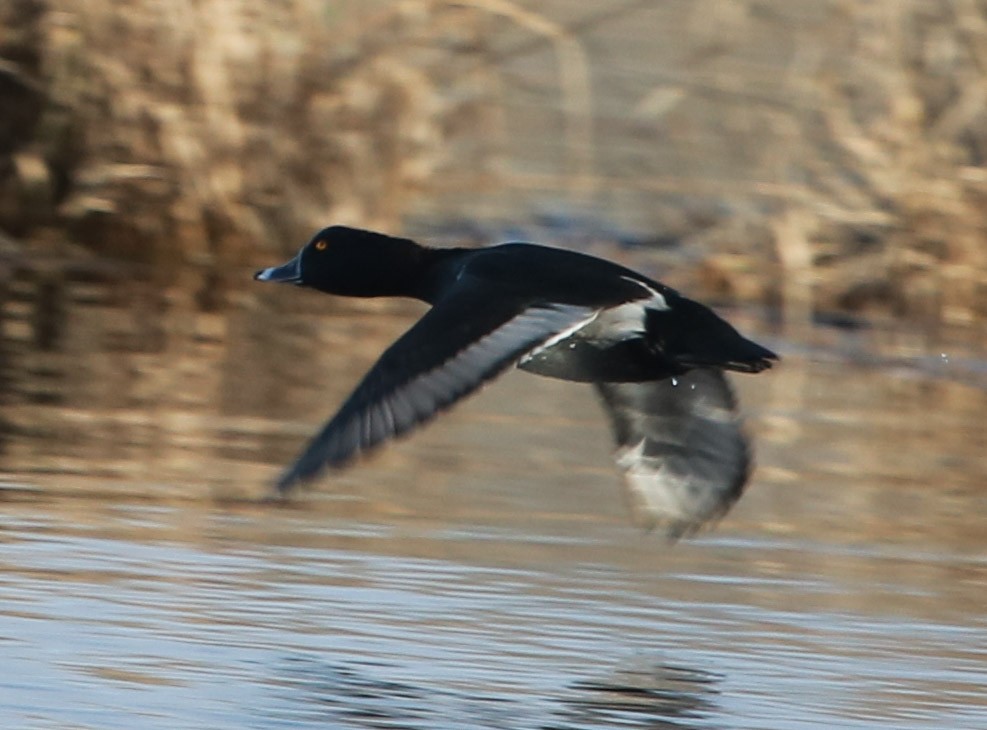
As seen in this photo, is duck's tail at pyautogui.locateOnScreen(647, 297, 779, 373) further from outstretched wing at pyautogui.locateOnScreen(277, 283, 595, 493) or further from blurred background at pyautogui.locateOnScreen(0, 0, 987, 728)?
blurred background at pyautogui.locateOnScreen(0, 0, 987, 728)

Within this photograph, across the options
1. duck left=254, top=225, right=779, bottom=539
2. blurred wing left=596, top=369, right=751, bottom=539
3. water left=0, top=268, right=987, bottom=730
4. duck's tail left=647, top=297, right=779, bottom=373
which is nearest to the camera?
water left=0, top=268, right=987, bottom=730

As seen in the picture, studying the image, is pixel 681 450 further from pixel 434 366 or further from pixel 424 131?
pixel 424 131

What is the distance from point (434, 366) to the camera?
602cm

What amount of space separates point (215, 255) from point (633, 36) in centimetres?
533

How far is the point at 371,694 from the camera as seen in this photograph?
5434 millimetres

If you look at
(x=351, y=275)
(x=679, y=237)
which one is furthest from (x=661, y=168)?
(x=351, y=275)

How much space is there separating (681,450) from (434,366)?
60.2 inches

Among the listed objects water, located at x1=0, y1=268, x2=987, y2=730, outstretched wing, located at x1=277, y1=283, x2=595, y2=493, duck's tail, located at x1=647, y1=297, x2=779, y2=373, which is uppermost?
Result: outstretched wing, located at x1=277, y1=283, x2=595, y2=493

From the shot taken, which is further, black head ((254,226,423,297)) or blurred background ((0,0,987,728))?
black head ((254,226,423,297))

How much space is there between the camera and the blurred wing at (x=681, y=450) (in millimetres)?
7246

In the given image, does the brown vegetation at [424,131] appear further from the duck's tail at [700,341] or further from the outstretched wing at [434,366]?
the outstretched wing at [434,366]

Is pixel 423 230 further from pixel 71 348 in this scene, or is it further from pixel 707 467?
pixel 707 467

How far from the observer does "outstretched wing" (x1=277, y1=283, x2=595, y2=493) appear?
5672 mm

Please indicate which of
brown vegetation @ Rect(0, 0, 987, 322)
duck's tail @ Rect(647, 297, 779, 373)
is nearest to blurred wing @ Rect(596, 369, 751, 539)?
duck's tail @ Rect(647, 297, 779, 373)
